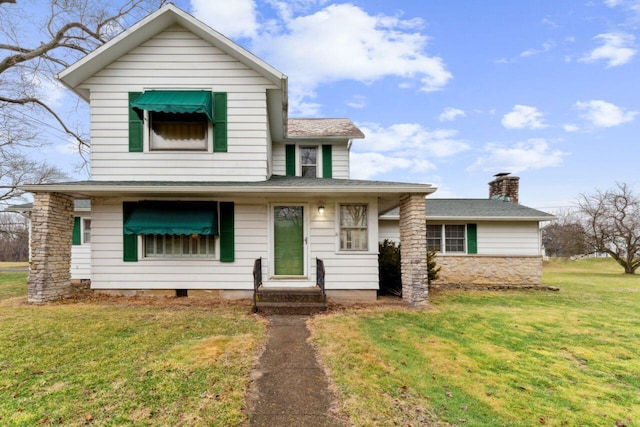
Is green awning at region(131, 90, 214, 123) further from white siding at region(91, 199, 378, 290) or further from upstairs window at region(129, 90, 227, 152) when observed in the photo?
white siding at region(91, 199, 378, 290)

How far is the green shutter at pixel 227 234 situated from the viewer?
7.68m

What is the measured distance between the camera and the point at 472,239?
1154cm

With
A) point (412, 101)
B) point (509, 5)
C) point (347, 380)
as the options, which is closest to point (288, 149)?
point (347, 380)

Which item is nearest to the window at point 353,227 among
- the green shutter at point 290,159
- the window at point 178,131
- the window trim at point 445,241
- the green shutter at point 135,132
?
the green shutter at point 290,159

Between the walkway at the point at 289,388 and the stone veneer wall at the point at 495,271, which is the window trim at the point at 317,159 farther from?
the walkway at the point at 289,388

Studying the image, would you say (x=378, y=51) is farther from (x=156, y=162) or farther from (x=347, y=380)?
(x=347, y=380)

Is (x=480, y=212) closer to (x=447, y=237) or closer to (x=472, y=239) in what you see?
(x=472, y=239)

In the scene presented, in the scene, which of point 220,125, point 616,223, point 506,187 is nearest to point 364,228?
point 220,125

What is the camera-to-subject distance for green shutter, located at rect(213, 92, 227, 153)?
25.8 ft

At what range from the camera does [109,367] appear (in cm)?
370

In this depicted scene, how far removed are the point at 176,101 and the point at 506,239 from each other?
1252 centimetres

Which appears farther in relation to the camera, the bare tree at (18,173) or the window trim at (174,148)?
the bare tree at (18,173)

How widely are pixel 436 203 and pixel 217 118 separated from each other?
1011 centimetres

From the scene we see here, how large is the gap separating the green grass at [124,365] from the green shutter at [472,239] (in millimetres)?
9323
